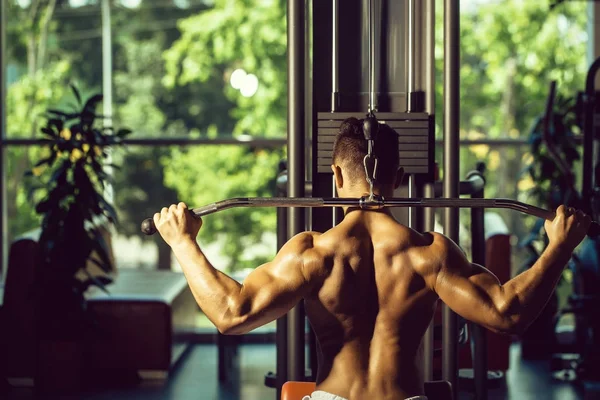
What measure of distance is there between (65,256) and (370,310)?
273 cm

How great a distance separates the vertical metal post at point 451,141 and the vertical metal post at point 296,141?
438 millimetres

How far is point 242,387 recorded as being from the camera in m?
4.52

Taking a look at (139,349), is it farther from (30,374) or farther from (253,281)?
(253,281)

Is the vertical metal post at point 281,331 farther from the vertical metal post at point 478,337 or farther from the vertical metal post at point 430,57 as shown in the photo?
the vertical metal post at point 430,57

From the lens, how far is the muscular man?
6.40 ft

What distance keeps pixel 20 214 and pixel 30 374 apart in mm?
1546

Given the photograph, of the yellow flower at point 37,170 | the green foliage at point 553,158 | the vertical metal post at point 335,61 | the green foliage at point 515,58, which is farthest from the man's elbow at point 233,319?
the green foliage at point 515,58

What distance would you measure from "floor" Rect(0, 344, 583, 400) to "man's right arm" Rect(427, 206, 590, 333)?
2235 mm

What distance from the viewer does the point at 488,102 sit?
5.86 metres

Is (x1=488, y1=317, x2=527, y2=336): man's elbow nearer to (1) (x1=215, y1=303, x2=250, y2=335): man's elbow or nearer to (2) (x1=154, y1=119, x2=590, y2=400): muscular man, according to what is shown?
(2) (x1=154, y1=119, x2=590, y2=400): muscular man

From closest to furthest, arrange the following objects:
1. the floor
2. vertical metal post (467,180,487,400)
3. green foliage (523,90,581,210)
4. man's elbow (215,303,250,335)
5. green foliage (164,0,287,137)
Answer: man's elbow (215,303,250,335) < vertical metal post (467,180,487,400) < the floor < green foliage (523,90,581,210) < green foliage (164,0,287,137)

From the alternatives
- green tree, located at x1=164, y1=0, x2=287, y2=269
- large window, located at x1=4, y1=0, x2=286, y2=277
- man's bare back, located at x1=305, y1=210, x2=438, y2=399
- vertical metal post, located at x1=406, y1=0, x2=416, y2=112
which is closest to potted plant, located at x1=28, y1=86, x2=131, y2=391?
large window, located at x1=4, y1=0, x2=286, y2=277

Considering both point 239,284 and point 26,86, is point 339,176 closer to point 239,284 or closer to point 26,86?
point 239,284

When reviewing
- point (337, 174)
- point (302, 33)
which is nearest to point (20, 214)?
point (302, 33)
